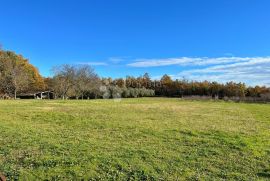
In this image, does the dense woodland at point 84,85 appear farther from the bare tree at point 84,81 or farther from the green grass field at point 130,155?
the green grass field at point 130,155

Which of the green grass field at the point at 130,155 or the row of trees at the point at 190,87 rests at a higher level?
the row of trees at the point at 190,87

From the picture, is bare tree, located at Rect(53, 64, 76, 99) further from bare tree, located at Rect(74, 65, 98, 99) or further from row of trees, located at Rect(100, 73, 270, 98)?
row of trees, located at Rect(100, 73, 270, 98)

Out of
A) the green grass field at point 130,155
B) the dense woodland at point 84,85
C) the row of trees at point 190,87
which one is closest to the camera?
the green grass field at point 130,155

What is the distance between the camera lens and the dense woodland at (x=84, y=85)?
205 ft

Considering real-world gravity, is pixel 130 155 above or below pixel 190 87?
below

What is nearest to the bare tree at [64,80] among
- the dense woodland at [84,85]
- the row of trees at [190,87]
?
the dense woodland at [84,85]

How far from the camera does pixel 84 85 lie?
7431 centimetres

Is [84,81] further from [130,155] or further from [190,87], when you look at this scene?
[130,155]

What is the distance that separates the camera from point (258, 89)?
98.2m

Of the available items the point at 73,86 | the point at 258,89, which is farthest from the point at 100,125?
the point at 258,89

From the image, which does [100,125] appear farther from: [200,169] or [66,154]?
[200,169]

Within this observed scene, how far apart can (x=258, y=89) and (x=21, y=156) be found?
329 ft

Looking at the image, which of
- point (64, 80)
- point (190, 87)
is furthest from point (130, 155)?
point (190, 87)

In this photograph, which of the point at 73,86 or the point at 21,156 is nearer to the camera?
the point at 21,156
